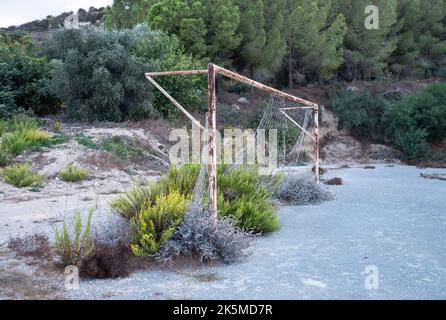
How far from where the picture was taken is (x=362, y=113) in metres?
22.6

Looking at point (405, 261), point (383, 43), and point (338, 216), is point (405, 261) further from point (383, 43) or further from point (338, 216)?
point (383, 43)

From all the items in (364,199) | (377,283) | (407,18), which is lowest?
(364,199)

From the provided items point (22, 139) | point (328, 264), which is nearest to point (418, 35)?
point (22, 139)

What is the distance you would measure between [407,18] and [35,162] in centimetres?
2441

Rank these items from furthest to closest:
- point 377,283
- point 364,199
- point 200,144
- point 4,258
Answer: point 200,144 < point 364,199 < point 4,258 < point 377,283

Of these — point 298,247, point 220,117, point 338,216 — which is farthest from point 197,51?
point 298,247

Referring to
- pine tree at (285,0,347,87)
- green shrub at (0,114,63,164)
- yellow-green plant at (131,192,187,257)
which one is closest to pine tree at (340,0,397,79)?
pine tree at (285,0,347,87)

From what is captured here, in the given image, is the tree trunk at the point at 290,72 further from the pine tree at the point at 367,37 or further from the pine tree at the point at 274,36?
the pine tree at the point at 367,37

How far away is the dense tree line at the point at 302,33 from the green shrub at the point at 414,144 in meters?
5.63

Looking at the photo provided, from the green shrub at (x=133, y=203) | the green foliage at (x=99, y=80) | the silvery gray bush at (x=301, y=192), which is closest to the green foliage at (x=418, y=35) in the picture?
the green foliage at (x=99, y=80)

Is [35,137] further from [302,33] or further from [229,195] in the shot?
[302,33]

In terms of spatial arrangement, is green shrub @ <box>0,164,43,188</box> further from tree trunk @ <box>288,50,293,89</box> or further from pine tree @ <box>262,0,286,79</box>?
tree trunk @ <box>288,50,293,89</box>

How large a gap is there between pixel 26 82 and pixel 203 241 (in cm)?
1313

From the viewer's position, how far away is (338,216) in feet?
26.2
